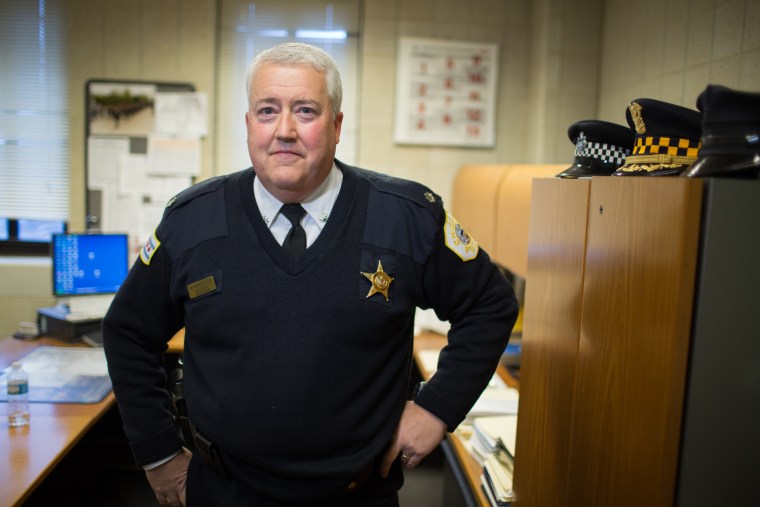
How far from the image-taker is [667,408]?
2.49 ft

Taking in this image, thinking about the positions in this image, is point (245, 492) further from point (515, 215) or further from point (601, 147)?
point (515, 215)

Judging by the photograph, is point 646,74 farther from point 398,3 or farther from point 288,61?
point 288,61

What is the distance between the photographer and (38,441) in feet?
6.10

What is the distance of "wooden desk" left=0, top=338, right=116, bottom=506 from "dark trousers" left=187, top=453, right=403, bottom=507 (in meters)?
0.49

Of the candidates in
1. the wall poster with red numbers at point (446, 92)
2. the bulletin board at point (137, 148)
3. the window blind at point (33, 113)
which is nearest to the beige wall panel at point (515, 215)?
the wall poster with red numbers at point (446, 92)

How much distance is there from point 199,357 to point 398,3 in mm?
2827

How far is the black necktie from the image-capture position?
1.32 meters

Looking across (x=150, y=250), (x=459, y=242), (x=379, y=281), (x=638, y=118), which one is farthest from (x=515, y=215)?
(x=150, y=250)

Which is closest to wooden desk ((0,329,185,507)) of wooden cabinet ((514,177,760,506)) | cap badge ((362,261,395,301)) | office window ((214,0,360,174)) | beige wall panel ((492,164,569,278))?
cap badge ((362,261,395,301))

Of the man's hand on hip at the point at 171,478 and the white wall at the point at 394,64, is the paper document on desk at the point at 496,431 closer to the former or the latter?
the man's hand on hip at the point at 171,478

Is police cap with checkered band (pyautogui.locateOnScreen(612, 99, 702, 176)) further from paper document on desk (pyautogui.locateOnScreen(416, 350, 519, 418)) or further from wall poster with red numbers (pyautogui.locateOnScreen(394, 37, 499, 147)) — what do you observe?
wall poster with red numbers (pyautogui.locateOnScreen(394, 37, 499, 147))

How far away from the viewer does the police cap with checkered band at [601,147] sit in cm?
122

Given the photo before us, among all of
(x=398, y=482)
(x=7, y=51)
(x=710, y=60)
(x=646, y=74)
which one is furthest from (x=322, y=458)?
(x=7, y=51)

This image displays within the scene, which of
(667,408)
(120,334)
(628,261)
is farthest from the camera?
(120,334)
